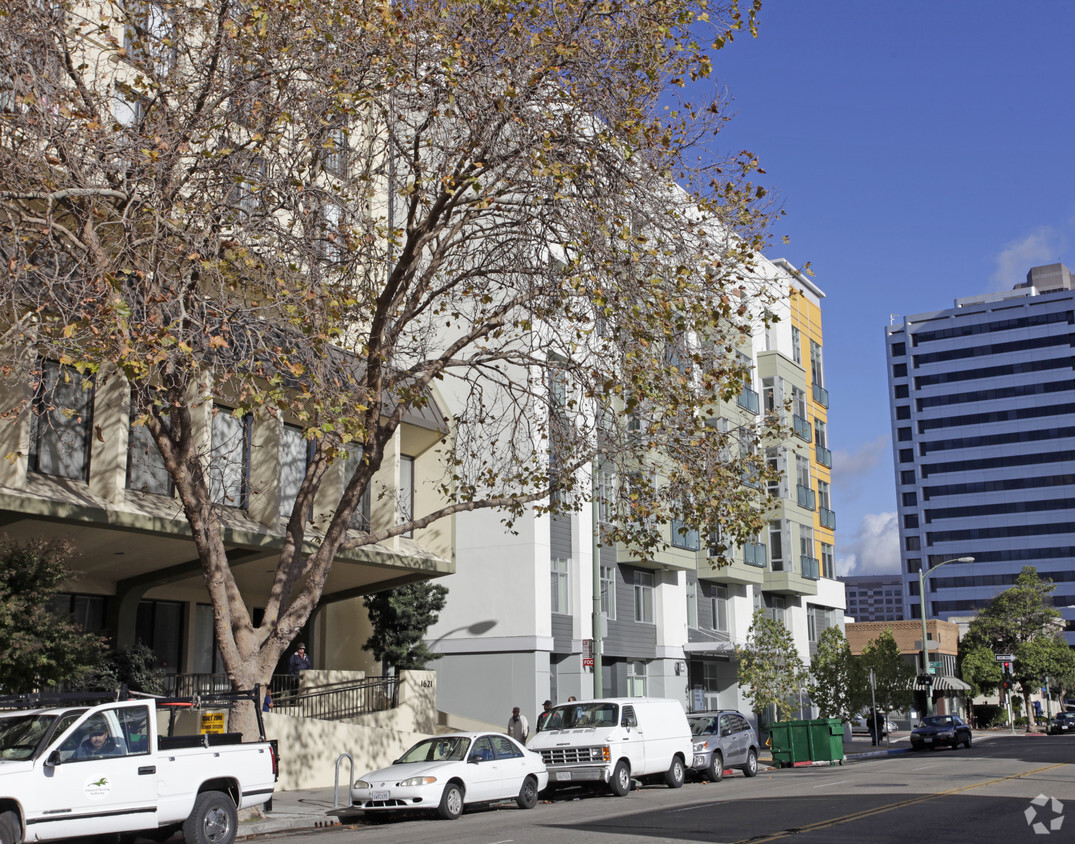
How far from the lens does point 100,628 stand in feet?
74.4

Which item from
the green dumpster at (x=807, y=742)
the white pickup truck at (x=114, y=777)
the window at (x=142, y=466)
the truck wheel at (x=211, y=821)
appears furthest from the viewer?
the green dumpster at (x=807, y=742)

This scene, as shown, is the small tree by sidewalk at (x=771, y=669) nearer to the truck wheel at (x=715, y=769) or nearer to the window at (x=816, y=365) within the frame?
the truck wheel at (x=715, y=769)

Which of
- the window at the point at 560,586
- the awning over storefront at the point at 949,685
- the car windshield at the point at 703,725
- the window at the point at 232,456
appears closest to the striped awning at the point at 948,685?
the awning over storefront at the point at 949,685

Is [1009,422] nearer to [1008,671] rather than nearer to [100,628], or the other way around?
[1008,671]

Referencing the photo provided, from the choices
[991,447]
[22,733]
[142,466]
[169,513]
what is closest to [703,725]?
[169,513]

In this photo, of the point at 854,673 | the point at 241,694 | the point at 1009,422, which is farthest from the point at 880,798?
the point at 1009,422

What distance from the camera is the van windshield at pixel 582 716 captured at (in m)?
22.1

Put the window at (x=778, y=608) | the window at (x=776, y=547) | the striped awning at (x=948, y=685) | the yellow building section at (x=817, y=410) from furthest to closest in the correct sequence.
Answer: the striped awning at (x=948, y=685) → the yellow building section at (x=817, y=410) → the window at (x=778, y=608) → the window at (x=776, y=547)

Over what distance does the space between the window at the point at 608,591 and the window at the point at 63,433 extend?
819 inches

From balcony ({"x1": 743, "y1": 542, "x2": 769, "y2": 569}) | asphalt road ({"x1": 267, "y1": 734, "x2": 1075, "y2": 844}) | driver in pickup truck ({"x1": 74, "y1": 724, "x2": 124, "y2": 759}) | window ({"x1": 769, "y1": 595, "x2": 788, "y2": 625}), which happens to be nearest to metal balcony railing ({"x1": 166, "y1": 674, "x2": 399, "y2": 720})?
asphalt road ({"x1": 267, "y1": 734, "x2": 1075, "y2": 844})

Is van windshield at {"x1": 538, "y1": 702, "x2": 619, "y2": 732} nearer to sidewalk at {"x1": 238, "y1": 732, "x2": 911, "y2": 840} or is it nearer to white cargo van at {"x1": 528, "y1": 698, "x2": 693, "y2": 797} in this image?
white cargo van at {"x1": 528, "y1": 698, "x2": 693, "y2": 797}

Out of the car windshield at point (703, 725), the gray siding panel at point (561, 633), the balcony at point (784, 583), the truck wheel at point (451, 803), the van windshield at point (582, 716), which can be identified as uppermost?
the balcony at point (784, 583)

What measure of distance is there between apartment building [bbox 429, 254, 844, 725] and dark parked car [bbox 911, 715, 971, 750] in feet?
23.6

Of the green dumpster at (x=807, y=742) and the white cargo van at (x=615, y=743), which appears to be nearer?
the white cargo van at (x=615, y=743)
